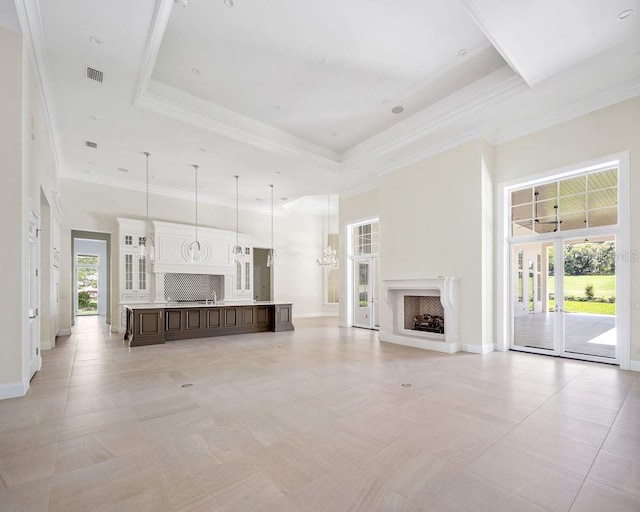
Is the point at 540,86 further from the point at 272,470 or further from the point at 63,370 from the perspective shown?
the point at 63,370

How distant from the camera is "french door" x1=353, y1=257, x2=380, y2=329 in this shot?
30.8ft

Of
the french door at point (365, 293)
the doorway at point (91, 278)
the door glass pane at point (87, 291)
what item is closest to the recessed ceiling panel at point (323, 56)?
the french door at point (365, 293)

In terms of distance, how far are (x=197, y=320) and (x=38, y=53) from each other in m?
5.63

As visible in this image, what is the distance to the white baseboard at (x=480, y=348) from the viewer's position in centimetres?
596

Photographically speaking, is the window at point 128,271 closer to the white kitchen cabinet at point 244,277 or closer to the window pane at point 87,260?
the white kitchen cabinet at point 244,277

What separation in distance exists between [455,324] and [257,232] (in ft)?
25.4

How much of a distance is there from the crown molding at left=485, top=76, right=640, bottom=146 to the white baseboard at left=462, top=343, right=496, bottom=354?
12.6 feet

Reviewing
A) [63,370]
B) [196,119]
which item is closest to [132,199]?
[196,119]

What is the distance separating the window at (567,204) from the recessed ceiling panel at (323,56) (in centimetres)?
236

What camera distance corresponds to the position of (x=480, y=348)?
5957 millimetres

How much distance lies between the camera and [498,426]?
2.97 metres

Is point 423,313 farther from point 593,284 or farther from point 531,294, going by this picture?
point 593,284

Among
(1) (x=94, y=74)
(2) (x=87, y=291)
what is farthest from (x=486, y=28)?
(2) (x=87, y=291)

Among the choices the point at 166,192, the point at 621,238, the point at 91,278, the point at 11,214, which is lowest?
the point at 91,278
